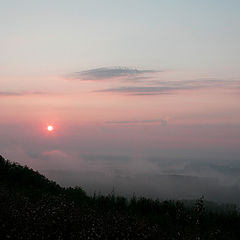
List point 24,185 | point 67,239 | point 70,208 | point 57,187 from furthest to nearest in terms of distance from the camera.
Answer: point 57,187 < point 24,185 < point 70,208 < point 67,239

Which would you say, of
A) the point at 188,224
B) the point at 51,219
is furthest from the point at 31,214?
the point at 188,224

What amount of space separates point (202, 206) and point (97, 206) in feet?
11.4

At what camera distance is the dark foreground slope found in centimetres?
881

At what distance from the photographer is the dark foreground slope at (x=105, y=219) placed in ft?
28.9

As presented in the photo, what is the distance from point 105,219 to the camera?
10383 millimetres

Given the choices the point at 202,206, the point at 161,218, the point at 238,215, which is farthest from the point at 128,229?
the point at 238,215

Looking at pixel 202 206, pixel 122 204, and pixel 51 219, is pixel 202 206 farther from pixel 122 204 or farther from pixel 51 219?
pixel 51 219

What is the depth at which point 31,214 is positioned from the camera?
9.48 m

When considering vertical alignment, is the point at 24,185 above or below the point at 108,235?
above

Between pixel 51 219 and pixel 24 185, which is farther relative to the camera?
pixel 24 185

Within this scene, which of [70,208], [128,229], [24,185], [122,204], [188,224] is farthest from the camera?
[24,185]

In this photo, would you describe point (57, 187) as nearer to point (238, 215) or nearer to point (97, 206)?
point (97, 206)

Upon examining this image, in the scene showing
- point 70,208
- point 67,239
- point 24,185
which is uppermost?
point 24,185

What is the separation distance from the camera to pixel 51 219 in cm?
934
